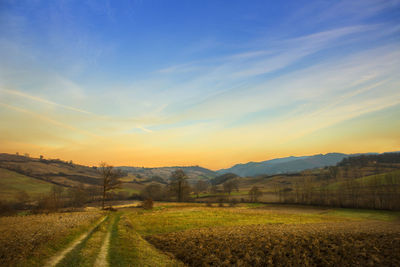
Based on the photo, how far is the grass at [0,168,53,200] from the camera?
12485 cm

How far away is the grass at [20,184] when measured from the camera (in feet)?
410

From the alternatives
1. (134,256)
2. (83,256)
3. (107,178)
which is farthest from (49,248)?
(107,178)

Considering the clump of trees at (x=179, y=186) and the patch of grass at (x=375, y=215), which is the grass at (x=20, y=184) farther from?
the patch of grass at (x=375, y=215)

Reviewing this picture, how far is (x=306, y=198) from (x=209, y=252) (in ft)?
296

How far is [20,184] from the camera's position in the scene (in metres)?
139

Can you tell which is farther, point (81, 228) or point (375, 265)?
point (81, 228)

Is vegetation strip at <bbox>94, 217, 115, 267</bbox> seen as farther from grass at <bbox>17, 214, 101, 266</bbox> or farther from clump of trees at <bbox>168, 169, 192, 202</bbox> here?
clump of trees at <bbox>168, 169, 192, 202</bbox>

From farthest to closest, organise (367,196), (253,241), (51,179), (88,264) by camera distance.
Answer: (51,179), (367,196), (253,241), (88,264)

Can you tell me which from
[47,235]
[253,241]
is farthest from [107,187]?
[253,241]

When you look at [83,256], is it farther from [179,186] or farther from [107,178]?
[179,186]

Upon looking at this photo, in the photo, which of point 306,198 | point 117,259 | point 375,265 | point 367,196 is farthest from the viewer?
point 306,198

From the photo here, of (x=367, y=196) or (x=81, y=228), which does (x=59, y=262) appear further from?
(x=367, y=196)

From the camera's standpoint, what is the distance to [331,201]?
8362 centimetres

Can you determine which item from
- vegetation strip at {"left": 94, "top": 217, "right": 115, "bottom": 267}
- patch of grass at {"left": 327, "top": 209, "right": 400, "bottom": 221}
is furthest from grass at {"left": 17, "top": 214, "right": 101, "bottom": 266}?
patch of grass at {"left": 327, "top": 209, "right": 400, "bottom": 221}
